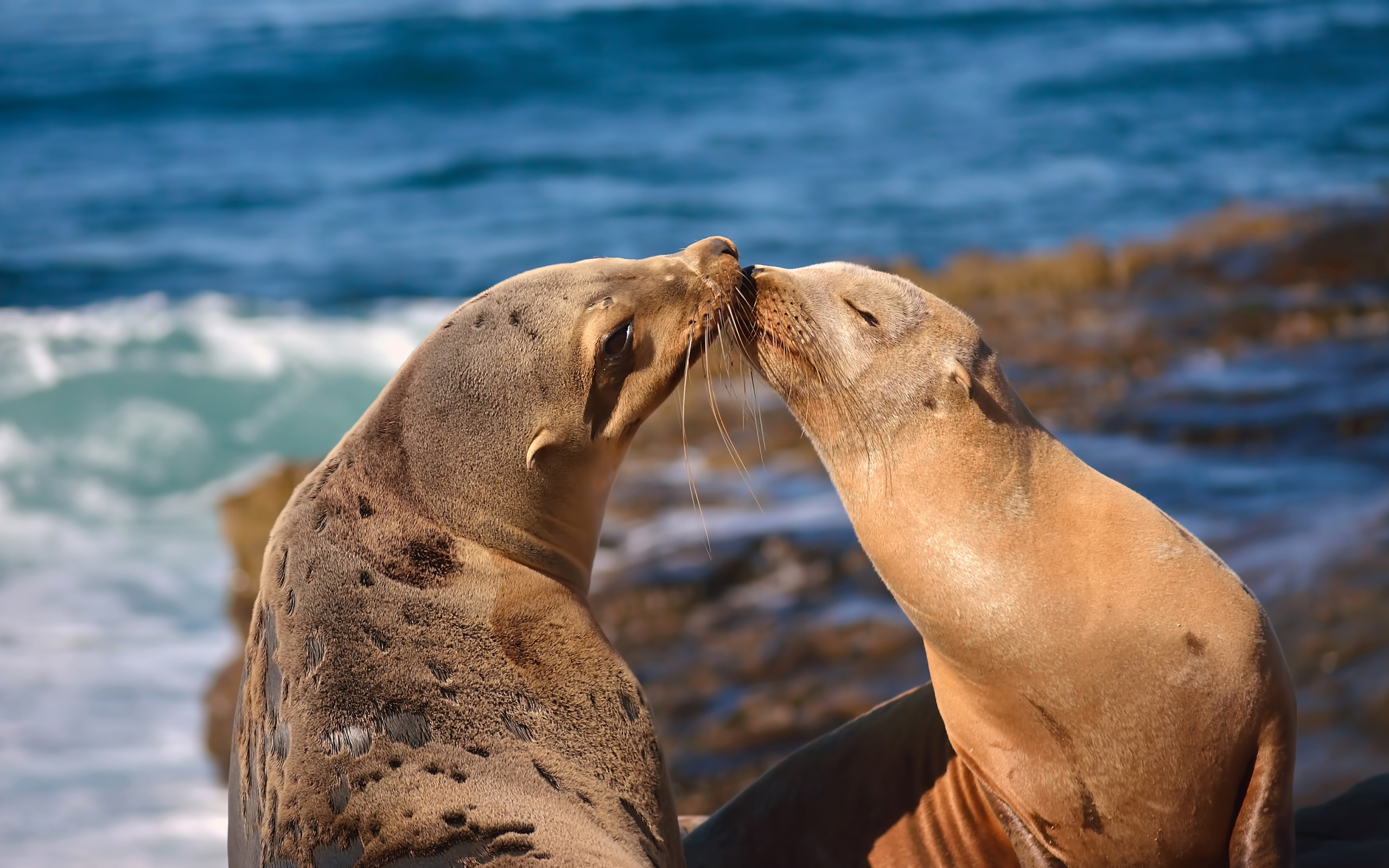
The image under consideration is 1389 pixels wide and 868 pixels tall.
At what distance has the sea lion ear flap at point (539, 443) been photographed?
3.64m

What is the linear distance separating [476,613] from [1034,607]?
1382 mm

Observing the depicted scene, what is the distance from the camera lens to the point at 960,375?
→ 386 cm

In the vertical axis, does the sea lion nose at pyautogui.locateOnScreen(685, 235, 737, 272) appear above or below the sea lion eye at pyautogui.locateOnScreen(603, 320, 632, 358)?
above

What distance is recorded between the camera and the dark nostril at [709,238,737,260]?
4.01 metres

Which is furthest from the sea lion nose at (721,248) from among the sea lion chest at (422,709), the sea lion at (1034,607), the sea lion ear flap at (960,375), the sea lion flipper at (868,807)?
the sea lion flipper at (868,807)

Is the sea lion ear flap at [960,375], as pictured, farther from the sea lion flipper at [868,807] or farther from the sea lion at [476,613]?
the sea lion flipper at [868,807]

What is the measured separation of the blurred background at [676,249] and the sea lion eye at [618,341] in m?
2.99

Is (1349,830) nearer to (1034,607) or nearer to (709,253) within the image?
A: (1034,607)

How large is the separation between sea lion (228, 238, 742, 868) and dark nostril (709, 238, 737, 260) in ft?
0.04

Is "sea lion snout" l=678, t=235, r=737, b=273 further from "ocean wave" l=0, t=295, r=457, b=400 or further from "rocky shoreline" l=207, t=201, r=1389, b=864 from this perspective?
"ocean wave" l=0, t=295, r=457, b=400

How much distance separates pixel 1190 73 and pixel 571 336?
102ft

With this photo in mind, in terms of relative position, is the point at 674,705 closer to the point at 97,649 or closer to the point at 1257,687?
the point at 1257,687

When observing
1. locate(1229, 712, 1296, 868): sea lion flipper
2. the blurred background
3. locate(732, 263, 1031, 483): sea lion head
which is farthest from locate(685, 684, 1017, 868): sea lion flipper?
the blurred background

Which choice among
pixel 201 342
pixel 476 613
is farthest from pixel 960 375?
pixel 201 342
